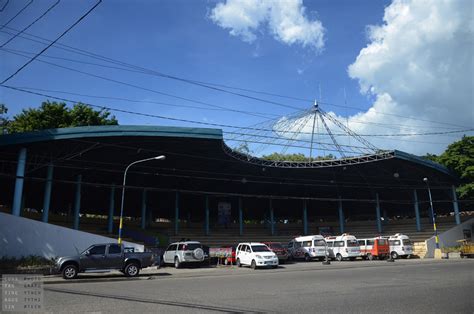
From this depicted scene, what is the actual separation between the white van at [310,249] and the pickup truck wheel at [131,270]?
17.5 m

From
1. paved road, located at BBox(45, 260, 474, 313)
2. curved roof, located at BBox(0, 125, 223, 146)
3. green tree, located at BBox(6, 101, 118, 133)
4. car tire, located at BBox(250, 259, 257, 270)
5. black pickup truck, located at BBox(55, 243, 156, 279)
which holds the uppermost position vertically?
green tree, located at BBox(6, 101, 118, 133)

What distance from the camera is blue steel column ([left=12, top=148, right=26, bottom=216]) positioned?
92.6 feet

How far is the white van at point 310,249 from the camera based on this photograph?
118 feet

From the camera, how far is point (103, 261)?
2088cm

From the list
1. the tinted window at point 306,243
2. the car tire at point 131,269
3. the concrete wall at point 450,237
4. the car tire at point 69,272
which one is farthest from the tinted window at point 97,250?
the concrete wall at point 450,237

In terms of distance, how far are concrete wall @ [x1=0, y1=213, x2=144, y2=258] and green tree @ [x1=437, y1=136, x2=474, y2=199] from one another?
130ft

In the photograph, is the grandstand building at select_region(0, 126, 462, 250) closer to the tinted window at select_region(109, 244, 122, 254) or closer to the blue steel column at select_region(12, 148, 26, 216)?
the blue steel column at select_region(12, 148, 26, 216)

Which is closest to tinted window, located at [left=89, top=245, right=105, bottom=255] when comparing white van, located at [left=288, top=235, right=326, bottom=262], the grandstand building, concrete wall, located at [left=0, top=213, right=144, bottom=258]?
concrete wall, located at [left=0, top=213, right=144, bottom=258]

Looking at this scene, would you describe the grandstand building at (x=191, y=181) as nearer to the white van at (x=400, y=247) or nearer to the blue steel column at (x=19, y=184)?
the blue steel column at (x=19, y=184)

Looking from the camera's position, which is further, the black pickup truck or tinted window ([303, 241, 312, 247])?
tinted window ([303, 241, 312, 247])

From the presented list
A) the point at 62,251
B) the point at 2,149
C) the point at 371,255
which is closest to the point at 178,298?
the point at 62,251

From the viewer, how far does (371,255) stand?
3619 centimetres

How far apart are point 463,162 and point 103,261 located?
43.4 m

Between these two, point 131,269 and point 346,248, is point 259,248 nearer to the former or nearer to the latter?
point 131,269
